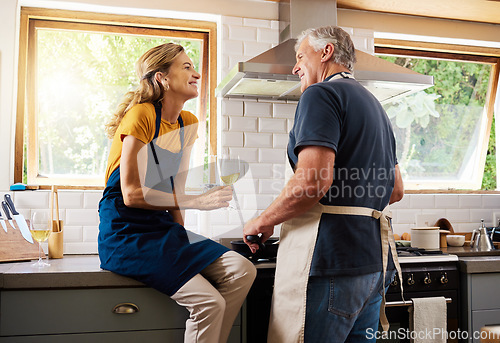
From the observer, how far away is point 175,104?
2.21 metres

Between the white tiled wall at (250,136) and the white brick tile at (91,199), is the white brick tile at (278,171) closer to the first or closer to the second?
the white tiled wall at (250,136)

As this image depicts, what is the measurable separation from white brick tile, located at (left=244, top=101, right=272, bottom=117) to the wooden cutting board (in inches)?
55.9

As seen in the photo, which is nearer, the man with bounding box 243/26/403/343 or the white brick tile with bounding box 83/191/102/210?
the man with bounding box 243/26/403/343

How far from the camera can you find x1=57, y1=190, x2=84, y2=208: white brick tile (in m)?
2.71

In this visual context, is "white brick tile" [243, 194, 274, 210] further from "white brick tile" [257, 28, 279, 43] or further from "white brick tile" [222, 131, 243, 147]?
"white brick tile" [257, 28, 279, 43]

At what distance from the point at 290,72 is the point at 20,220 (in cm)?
159

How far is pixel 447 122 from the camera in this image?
3.59 m

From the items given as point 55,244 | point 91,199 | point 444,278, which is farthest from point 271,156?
point 55,244

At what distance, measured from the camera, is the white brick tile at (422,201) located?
3.22 metres

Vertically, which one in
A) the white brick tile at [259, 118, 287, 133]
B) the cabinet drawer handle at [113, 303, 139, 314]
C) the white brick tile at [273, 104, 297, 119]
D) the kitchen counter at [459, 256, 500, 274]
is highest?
the white brick tile at [273, 104, 297, 119]

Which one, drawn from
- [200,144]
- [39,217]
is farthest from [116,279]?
[200,144]

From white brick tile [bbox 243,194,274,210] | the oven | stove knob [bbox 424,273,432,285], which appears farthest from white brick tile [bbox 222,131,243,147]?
stove knob [bbox 424,273,432,285]

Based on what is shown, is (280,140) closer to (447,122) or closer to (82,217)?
(82,217)

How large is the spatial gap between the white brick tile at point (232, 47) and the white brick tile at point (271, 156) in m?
0.63
